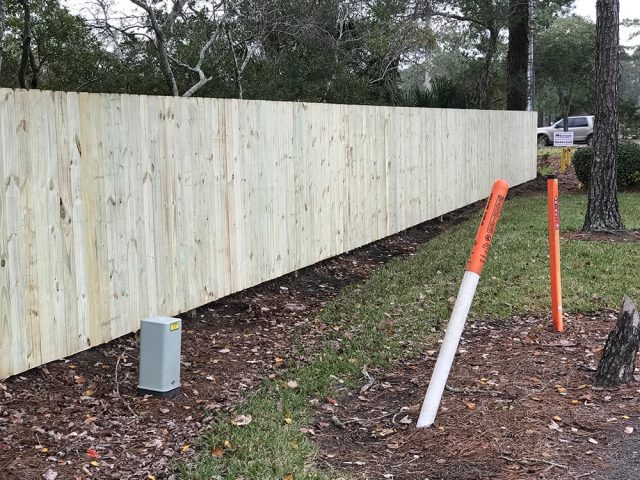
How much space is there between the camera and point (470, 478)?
3.67m

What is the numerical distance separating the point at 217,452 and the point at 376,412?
1068 millimetres

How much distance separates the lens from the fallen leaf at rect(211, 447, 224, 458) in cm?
390

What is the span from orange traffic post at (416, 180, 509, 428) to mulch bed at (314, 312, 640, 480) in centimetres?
15

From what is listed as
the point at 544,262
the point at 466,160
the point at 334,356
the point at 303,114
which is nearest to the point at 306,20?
the point at 466,160

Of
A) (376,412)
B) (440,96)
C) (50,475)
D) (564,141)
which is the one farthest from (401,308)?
(564,141)

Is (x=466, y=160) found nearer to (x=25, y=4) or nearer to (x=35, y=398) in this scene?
(x=25, y=4)

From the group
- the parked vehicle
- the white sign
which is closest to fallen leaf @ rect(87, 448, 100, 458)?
the white sign

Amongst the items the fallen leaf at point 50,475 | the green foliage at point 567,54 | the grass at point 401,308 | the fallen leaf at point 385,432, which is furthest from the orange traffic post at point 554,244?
the green foliage at point 567,54

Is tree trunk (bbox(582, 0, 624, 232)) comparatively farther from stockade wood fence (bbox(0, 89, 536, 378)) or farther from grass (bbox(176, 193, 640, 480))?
stockade wood fence (bbox(0, 89, 536, 378))

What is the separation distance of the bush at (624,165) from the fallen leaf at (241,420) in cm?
1340

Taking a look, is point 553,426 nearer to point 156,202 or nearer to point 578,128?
point 156,202

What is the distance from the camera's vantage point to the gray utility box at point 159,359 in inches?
185

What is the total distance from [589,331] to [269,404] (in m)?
2.67

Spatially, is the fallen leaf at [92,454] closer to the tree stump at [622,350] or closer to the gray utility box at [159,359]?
the gray utility box at [159,359]
